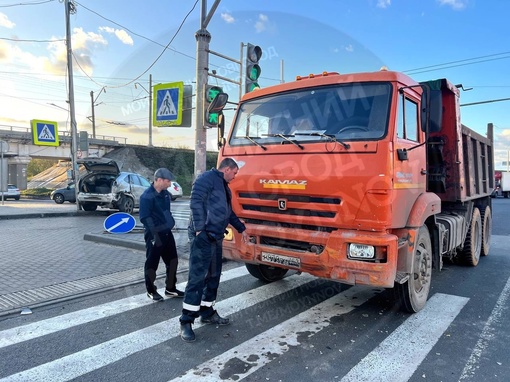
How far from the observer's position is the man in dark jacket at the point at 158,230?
4910 millimetres

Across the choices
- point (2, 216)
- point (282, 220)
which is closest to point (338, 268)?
point (282, 220)

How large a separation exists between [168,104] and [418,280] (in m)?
6.56

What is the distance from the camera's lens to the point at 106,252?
7.91 meters

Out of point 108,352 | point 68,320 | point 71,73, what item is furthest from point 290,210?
point 71,73

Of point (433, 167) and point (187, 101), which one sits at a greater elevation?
point (187, 101)

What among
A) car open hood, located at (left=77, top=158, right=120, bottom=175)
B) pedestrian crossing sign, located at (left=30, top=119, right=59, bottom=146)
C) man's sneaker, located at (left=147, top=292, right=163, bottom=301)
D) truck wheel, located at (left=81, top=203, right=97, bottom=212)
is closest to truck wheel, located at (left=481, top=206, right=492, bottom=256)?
man's sneaker, located at (left=147, top=292, right=163, bottom=301)

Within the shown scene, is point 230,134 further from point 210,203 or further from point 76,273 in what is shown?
point 76,273

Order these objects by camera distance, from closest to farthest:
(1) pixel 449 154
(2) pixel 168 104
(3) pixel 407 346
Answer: (3) pixel 407 346, (1) pixel 449 154, (2) pixel 168 104

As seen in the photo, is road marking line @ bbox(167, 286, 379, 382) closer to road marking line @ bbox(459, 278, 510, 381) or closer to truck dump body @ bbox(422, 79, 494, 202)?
road marking line @ bbox(459, 278, 510, 381)

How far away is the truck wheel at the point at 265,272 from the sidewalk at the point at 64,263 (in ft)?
4.08

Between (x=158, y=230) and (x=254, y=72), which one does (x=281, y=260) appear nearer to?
(x=158, y=230)

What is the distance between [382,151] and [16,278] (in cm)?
552

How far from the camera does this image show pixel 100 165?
15.4 m

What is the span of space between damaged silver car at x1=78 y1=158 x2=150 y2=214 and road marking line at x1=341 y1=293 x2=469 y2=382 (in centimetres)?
1259
